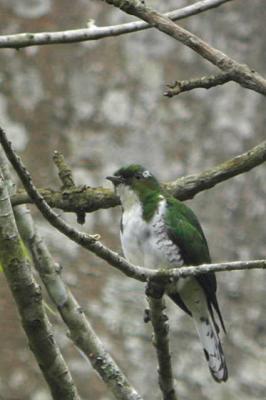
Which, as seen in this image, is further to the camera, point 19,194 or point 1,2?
point 1,2

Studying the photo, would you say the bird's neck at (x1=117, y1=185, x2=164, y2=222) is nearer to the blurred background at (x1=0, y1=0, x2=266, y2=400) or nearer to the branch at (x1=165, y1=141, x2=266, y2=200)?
the branch at (x1=165, y1=141, x2=266, y2=200)

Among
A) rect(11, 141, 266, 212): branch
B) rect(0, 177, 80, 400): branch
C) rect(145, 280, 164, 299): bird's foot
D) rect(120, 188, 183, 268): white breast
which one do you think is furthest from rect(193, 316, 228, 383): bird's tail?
rect(0, 177, 80, 400): branch

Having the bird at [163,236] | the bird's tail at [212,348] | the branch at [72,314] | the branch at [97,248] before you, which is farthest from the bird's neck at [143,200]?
the branch at [97,248]

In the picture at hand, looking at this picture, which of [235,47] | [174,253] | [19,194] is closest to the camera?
[19,194]

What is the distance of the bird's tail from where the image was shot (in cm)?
539

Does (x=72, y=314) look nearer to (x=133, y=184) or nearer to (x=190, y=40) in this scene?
(x=190, y=40)

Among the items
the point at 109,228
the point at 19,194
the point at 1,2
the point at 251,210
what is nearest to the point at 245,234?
the point at 251,210

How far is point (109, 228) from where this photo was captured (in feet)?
23.1

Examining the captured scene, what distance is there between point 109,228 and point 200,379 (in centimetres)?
88

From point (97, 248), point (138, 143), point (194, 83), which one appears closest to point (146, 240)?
point (194, 83)

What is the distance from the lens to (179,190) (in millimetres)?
4484

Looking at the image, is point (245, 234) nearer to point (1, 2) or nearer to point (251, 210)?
point (251, 210)

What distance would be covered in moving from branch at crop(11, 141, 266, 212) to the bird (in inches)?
25.0

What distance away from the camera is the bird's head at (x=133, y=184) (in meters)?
5.35
